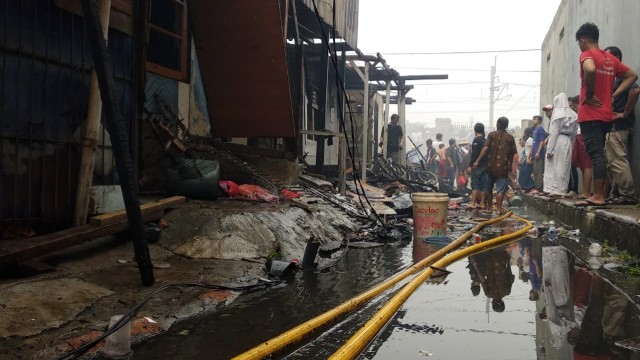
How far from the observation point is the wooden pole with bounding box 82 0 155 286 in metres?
3.11

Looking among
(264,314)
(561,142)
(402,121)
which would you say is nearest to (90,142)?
(264,314)

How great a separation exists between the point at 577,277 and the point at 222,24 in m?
5.41

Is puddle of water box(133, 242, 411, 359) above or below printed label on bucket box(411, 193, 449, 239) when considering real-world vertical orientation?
below

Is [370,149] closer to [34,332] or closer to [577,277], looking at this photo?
[577,277]

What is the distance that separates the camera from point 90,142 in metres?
3.87

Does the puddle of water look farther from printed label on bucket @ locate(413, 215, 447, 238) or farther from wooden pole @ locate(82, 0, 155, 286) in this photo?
printed label on bucket @ locate(413, 215, 447, 238)

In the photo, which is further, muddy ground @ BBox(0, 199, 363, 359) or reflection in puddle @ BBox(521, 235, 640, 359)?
muddy ground @ BBox(0, 199, 363, 359)

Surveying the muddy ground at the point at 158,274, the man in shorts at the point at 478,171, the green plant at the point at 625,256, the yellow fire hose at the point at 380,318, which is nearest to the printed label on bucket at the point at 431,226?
the muddy ground at the point at 158,274

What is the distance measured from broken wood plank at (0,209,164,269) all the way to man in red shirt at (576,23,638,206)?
217 inches

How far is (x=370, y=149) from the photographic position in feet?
55.9

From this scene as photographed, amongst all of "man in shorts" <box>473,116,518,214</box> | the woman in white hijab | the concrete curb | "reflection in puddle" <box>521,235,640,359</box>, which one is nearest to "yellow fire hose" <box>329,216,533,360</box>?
"reflection in puddle" <box>521,235,640,359</box>

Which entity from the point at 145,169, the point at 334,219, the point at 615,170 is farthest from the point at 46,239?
the point at 615,170

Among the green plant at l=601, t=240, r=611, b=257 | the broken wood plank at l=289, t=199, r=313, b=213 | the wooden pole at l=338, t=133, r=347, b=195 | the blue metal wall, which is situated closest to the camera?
the blue metal wall

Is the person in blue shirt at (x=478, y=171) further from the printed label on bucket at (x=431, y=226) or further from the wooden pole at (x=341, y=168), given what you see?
the printed label on bucket at (x=431, y=226)
